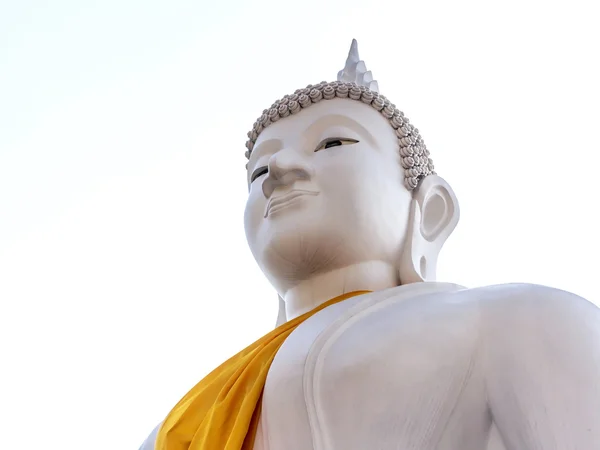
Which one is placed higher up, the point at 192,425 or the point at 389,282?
the point at 389,282

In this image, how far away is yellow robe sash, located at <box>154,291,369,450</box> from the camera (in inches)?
126

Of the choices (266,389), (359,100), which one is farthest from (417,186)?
(266,389)

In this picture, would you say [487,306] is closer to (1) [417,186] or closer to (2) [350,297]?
(2) [350,297]

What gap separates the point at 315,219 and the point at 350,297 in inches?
14.4

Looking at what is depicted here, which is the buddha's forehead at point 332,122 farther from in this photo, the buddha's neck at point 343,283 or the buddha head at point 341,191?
the buddha's neck at point 343,283

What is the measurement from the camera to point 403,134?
168 inches

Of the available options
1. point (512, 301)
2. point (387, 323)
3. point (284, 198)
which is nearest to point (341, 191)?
point (284, 198)

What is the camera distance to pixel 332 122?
4102 millimetres

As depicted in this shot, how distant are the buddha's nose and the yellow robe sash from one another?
1.82 ft

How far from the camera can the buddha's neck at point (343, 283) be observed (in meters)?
3.84

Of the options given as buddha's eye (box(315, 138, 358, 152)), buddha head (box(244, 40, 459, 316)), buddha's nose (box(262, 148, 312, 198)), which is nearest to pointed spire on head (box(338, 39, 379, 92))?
buddha head (box(244, 40, 459, 316))

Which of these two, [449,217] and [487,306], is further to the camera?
[449,217]

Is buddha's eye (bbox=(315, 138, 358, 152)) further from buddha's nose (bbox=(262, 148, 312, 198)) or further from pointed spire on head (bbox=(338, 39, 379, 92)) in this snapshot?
pointed spire on head (bbox=(338, 39, 379, 92))

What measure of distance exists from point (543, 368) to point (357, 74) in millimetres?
2232
